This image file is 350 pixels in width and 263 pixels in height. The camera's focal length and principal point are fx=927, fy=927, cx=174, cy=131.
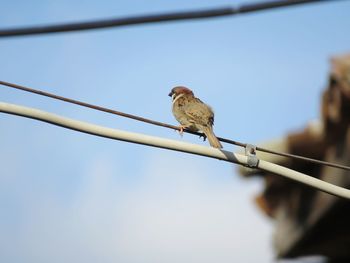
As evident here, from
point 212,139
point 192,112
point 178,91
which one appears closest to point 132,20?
point 212,139

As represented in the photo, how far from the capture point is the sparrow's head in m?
10.2

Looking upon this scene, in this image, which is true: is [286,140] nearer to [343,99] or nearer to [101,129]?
[343,99]

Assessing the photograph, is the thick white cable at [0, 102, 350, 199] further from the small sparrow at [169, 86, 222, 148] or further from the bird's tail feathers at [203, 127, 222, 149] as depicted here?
the small sparrow at [169, 86, 222, 148]

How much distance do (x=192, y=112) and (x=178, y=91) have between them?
1132 millimetres

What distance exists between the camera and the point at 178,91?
33.9 feet

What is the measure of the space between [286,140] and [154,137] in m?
4.76

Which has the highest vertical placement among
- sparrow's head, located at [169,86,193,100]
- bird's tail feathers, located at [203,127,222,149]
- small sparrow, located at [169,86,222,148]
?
sparrow's head, located at [169,86,193,100]

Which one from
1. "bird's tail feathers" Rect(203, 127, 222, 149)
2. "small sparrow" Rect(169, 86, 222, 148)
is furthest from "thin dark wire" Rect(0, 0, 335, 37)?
"small sparrow" Rect(169, 86, 222, 148)

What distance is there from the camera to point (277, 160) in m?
10.3

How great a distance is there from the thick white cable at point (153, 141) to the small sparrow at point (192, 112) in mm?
2341

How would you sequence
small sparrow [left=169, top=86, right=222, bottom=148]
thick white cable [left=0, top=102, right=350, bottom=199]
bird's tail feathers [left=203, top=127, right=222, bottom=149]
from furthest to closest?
1. small sparrow [left=169, top=86, right=222, bottom=148]
2. bird's tail feathers [left=203, top=127, right=222, bottom=149]
3. thick white cable [left=0, top=102, right=350, bottom=199]

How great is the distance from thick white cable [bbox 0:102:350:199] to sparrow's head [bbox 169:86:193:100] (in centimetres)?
428

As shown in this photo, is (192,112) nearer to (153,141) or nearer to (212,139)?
(212,139)

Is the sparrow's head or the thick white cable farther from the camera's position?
the sparrow's head
